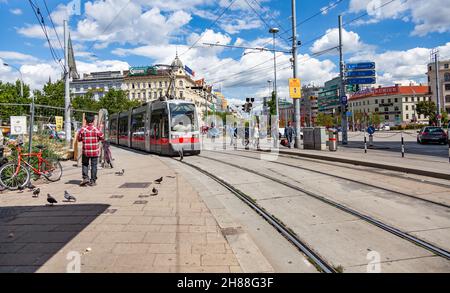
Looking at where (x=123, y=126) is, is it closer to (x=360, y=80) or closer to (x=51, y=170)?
(x=51, y=170)

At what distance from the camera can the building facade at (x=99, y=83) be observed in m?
123

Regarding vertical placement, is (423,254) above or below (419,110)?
below

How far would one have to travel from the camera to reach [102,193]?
7.98 m

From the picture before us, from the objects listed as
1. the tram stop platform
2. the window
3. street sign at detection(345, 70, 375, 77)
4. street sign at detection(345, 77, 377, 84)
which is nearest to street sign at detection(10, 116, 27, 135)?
the tram stop platform

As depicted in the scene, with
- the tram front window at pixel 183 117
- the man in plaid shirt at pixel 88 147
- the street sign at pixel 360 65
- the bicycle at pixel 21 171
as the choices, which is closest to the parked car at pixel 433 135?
the street sign at pixel 360 65

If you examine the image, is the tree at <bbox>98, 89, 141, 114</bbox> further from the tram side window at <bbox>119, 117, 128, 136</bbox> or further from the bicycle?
the bicycle

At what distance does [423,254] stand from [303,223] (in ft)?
5.89

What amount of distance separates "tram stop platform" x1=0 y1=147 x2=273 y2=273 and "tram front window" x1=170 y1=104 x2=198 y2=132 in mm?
9942

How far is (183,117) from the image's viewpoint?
1791cm

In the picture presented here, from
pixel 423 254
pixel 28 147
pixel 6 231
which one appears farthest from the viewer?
pixel 28 147

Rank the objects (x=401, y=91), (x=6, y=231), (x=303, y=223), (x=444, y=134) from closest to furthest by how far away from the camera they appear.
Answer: (x=6, y=231) → (x=303, y=223) → (x=444, y=134) → (x=401, y=91)

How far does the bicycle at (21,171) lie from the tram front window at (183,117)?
818cm
